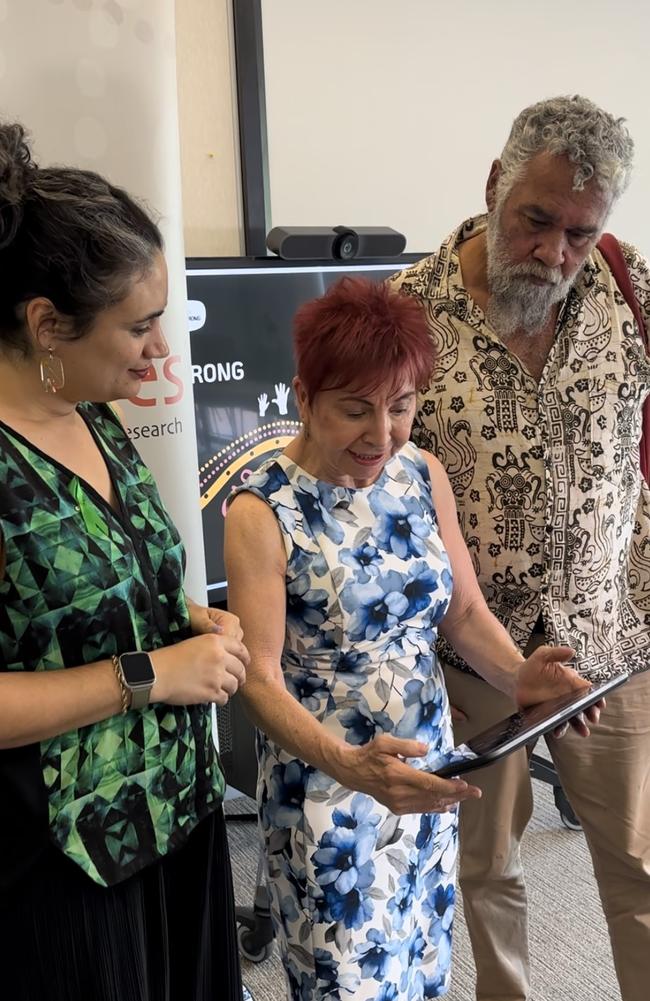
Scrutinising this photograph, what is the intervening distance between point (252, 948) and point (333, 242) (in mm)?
1985

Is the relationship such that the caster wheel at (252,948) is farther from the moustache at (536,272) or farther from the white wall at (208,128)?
the white wall at (208,128)

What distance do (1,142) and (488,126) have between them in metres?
2.95

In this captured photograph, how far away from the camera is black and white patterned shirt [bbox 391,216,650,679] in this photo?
1650mm

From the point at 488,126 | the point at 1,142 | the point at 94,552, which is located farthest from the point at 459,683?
the point at 488,126

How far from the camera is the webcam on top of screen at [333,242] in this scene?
2887 millimetres

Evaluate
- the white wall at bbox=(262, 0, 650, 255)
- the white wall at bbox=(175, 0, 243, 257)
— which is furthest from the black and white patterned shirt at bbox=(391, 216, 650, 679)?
the white wall at bbox=(262, 0, 650, 255)

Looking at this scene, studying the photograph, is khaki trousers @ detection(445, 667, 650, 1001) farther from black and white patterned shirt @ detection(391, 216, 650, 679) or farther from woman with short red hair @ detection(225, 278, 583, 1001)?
woman with short red hair @ detection(225, 278, 583, 1001)

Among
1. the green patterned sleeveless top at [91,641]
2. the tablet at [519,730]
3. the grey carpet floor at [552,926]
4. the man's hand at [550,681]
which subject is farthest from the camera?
the grey carpet floor at [552,926]

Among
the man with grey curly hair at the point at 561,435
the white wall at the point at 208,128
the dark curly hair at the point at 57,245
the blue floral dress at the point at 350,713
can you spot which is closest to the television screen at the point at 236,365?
the white wall at the point at 208,128

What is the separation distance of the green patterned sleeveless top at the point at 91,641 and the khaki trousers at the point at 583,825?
2.37ft

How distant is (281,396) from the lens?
2971 mm

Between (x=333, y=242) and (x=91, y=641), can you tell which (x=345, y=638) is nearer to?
(x=91, y=641)

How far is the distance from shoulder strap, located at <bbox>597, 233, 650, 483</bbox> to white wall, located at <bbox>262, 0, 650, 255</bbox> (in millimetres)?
1711

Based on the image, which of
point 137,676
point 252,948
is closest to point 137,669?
point 137,676
